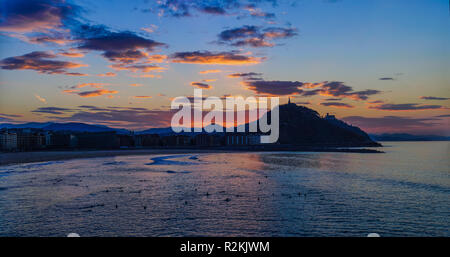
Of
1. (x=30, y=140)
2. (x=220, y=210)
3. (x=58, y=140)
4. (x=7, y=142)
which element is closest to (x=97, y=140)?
(x=58, y=140)

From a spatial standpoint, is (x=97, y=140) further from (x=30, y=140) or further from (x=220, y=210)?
(x=220, y=210)

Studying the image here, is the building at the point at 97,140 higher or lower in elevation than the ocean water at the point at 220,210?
higher

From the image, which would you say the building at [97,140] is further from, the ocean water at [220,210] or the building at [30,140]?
the ocean water at [220,210]

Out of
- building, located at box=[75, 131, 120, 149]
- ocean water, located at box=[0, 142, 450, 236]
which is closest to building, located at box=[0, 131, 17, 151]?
building, located at box=[75, 131, 120, 149]

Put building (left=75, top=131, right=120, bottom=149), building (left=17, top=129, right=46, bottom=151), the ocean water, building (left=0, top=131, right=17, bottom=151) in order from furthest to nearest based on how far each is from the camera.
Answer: building (left=75, top=131, right=120, bottom=149) < building (left=17, top=129, right=46, bottom=151) < building (left=0, top=131, right=17, bottom=151) < the ocean water

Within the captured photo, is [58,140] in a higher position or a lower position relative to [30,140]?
lower

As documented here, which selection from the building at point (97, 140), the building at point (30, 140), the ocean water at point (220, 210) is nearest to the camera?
the ocean water at point (220, 210)

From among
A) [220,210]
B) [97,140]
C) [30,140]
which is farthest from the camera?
[97,140]

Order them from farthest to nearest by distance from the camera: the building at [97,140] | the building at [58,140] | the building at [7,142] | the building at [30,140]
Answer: the building at [97,140], the building at [58,140], the building at [30,140], the building at [7,142]

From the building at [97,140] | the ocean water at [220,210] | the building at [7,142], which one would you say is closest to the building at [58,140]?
the building at [97,140]

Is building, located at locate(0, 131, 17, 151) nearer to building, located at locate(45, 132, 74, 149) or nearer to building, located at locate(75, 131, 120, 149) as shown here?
building, located at locate(45, 132, 74, 149)
